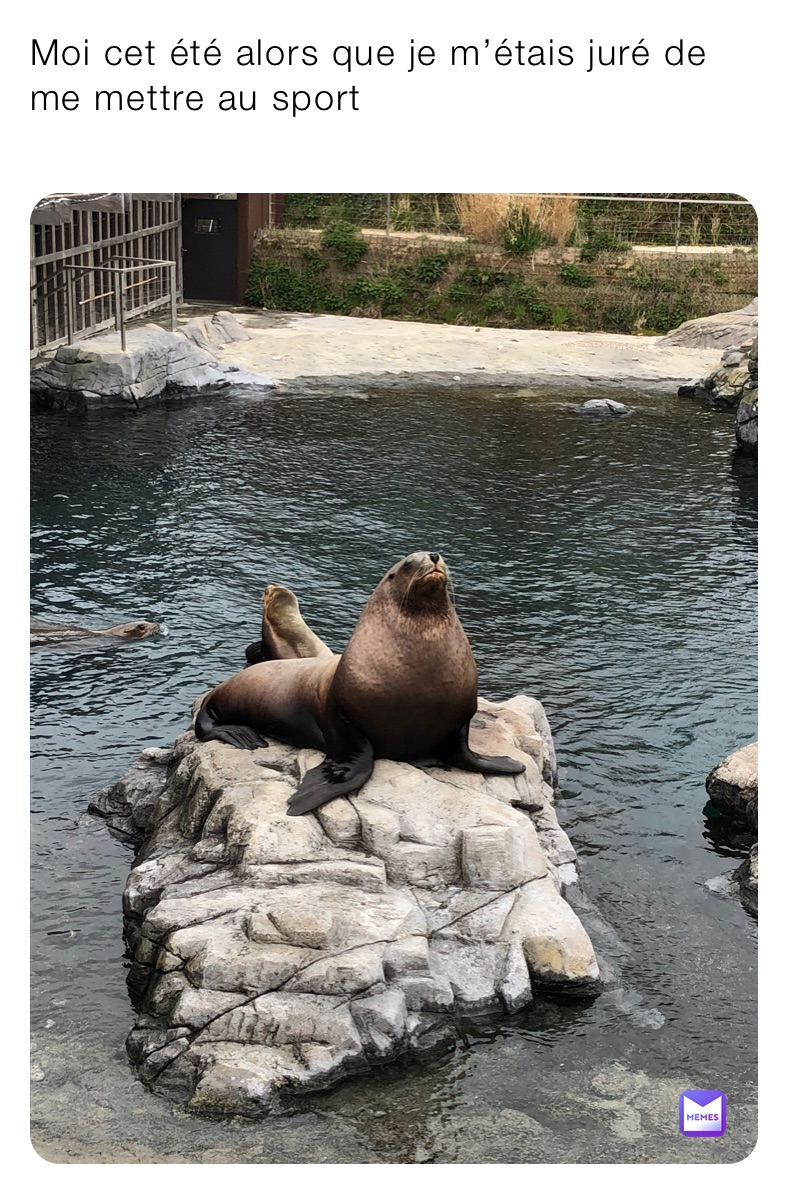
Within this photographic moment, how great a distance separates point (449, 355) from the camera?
92.2 ft

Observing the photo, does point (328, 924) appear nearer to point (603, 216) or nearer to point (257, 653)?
point (257, 653)

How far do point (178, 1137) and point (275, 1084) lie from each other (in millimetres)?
515

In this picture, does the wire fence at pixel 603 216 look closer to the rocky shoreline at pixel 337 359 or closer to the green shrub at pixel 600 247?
the green shrub at pixel 600 247

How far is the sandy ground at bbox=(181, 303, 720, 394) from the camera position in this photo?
2658 centimetres

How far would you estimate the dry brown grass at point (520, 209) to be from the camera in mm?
32281

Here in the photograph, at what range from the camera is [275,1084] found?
6992 mm

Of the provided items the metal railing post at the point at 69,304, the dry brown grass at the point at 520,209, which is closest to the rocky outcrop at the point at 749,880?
the metal railing post at the point at 69,304

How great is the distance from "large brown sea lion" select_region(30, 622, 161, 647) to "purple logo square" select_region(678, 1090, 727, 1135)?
25.8 feet

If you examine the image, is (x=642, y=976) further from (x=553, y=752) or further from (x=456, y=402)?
(x=456, y=402)

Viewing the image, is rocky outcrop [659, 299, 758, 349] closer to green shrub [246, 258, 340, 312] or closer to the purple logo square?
green shrub [246, 258, 340, 312]

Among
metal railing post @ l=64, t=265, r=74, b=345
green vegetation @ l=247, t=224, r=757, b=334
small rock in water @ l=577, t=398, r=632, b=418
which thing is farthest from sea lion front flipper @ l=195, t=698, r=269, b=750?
green vegetation @ l=247, t=224, r=757, b=334

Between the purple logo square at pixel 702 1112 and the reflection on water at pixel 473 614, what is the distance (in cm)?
64

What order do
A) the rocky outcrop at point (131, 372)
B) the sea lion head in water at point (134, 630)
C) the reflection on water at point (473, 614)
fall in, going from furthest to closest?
the rocky outcrop at point (131, 372)
the sea lion head in water at point (134, 630)
the reflection on water at point (473, 614)
